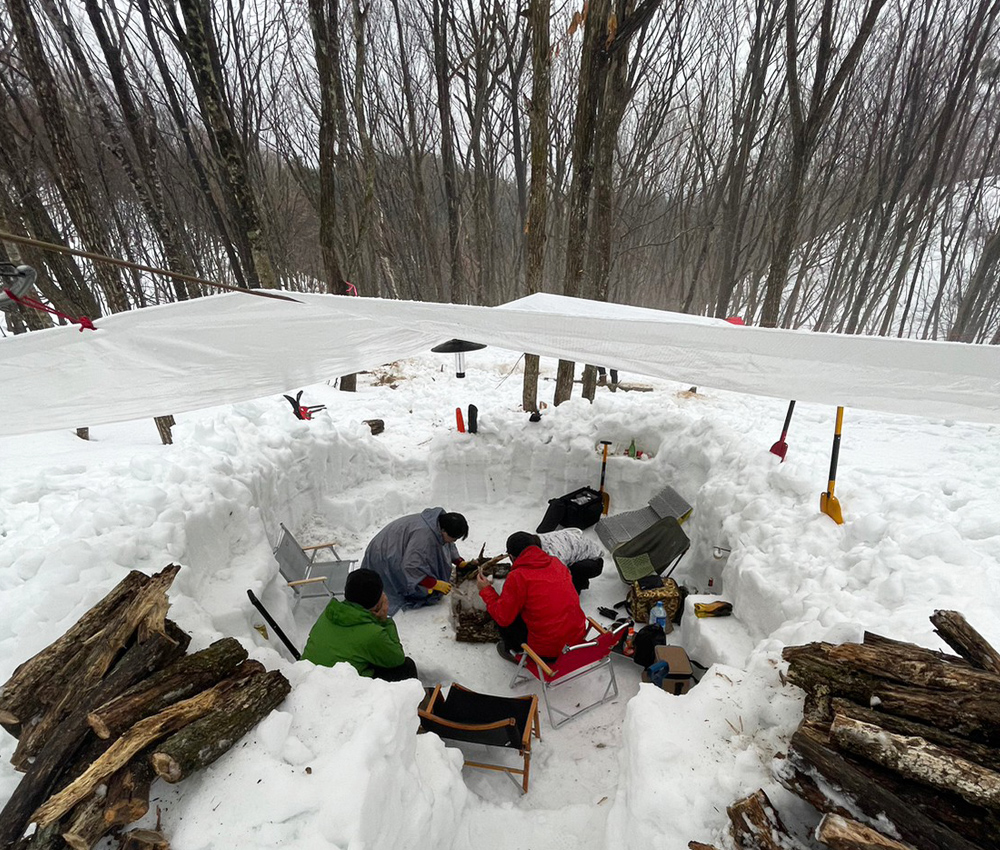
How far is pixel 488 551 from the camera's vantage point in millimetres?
5469

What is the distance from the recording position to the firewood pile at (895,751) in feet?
5.05

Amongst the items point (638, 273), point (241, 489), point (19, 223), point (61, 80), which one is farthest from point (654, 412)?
point (638, 273)

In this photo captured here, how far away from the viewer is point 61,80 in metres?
8.77

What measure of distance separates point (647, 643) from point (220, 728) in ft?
10.0

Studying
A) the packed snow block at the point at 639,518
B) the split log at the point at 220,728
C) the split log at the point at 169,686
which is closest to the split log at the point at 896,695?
the split log at the point at 220,728

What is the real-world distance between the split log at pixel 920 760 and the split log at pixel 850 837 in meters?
0.25

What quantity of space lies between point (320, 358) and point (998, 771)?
4351 millimetres

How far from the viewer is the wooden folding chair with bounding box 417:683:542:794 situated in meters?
2.79

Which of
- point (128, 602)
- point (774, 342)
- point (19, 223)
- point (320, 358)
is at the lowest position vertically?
point (128, 602)

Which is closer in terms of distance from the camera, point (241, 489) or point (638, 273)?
point (241, 489)

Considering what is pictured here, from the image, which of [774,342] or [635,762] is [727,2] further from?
[635,762]

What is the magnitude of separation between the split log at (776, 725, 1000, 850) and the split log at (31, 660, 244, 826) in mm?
2574

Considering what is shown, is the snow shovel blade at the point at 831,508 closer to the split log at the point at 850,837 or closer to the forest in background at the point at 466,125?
the split log at the point at 850,837

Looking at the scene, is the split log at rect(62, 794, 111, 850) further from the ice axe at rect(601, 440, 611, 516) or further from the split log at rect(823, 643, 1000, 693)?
the ice axe at rect(601, 440, 611, 516)
